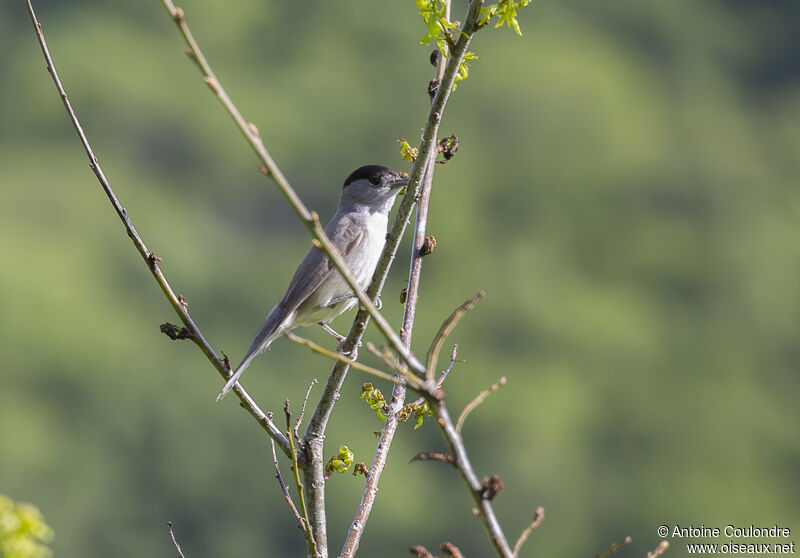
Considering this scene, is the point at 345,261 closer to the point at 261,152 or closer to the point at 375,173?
the point at 375,173

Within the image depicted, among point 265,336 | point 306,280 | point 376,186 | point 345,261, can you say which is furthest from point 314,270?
point 376,186

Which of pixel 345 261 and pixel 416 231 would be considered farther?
pixel 345 261

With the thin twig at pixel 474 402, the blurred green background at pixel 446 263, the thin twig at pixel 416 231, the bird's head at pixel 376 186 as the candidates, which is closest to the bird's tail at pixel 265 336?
the bird's head at pixel 376 186

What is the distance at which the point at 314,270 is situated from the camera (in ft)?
22.4

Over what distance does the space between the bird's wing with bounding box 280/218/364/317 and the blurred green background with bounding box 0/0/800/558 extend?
49.3 m

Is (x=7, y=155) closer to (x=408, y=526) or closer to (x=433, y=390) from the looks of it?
(x=408, y=526)

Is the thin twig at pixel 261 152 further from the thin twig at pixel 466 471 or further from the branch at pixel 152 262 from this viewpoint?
the branch at pixel 152 262

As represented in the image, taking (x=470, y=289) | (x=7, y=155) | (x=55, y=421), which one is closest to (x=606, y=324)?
(x=470, y=289)

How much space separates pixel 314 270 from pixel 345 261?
23cm

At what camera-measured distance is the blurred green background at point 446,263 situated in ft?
210

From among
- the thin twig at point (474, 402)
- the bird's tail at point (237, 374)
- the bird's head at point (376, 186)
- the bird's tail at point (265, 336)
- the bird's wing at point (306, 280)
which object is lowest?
the thin twig at point (474, 402)

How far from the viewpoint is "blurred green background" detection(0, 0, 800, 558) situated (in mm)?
64000

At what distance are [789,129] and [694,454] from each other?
41346 millimetres

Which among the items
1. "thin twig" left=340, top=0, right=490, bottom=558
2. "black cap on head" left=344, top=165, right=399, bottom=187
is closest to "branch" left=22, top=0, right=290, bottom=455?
"thin twig" left=340, top=0, right=490, bottom=558
